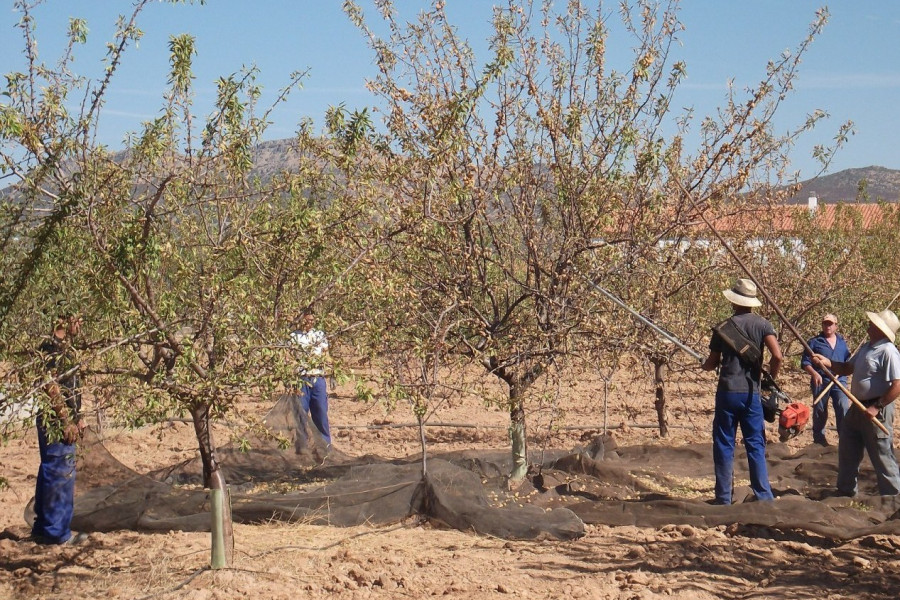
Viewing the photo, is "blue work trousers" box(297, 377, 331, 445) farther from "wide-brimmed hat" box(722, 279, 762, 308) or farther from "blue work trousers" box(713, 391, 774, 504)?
"wide-brimmed hat" box(722, 279, 762, 308)

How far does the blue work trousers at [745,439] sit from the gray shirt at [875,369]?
847mm

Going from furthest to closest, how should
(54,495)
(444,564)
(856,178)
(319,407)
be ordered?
(856,178) → (319,407) → (54,495) → (444,564)

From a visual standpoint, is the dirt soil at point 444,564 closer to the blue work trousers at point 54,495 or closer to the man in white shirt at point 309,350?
the blue work trousers at point 54,495

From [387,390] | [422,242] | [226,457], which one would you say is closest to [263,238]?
[387,390]

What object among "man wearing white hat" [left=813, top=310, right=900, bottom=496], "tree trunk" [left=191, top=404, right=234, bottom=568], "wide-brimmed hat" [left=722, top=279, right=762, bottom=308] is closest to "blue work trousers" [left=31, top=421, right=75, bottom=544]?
"tree trunk" [left=191, top=404, right=234, bottom=568]

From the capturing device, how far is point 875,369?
7.12m

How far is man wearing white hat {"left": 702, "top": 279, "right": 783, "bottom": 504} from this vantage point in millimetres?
6984

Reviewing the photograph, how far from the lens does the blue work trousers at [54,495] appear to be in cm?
640

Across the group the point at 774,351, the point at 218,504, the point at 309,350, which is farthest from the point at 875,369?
the point at 218,504

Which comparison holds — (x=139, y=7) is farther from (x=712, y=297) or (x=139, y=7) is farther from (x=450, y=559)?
(x=712, y=297)

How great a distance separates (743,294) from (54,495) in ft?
17.0

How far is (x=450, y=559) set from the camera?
6031 mm

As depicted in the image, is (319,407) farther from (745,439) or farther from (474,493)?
(745,439)

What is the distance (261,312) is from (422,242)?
77.3 inches
